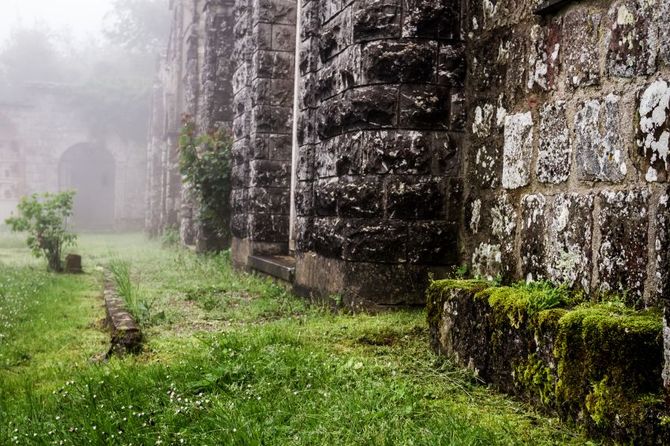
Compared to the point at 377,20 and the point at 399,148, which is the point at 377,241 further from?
the point at 377,20

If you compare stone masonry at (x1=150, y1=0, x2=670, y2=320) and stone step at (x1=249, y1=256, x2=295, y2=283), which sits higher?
stone masonry at (x1=150, y1=0, x2=670, y2=320)

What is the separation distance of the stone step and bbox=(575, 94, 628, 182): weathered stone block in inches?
158

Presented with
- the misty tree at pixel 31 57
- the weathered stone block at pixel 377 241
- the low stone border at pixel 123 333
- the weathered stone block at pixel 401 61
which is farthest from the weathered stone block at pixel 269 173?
the misty tree at pixel 31 57

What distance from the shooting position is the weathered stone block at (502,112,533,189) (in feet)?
11.0

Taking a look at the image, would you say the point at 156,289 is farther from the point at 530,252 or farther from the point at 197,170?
the point at 530,252

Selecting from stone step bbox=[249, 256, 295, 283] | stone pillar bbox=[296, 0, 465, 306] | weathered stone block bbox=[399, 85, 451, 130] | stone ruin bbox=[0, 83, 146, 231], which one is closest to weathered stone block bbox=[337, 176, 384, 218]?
stone pillar bbox=[296, 0, 465, 306]

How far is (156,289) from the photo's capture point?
7.48 m

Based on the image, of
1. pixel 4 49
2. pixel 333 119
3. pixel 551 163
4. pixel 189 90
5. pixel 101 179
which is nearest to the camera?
pixel 551 163

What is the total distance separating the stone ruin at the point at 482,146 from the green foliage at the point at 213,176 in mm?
2968

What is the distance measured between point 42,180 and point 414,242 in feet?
98.1

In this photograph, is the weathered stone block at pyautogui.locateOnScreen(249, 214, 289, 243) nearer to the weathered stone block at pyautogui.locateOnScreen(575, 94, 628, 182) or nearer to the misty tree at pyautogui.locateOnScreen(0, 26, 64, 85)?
the weathered stone block at pyautogui.locateOnScreen(575, 94, 628, 182)

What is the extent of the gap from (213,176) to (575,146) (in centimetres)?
834

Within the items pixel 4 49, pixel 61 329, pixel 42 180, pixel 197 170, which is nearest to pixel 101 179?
pixel 42 180

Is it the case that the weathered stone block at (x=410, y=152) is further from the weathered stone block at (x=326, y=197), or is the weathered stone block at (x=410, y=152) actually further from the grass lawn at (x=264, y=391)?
the grass lawn at (x=264, y=391)
